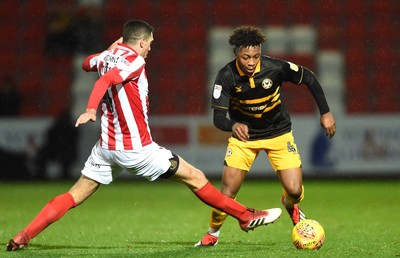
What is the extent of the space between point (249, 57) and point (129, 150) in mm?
1194

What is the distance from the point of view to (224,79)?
6535 millimetres

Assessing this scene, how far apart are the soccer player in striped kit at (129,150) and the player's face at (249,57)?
77cm

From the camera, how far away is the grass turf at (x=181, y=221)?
20.5 feet

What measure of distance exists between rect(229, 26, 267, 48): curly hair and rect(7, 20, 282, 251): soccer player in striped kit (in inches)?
28.6

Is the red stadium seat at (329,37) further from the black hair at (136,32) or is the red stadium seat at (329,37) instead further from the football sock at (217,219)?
the black hair at (136,32)

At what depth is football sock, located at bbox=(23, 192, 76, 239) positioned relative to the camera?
6070 millimetres

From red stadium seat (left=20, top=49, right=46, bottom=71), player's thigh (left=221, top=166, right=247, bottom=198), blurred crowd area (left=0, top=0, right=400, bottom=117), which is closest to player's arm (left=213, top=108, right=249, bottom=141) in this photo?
player's thigh (left=221, top=166, right=247, bottom=198)

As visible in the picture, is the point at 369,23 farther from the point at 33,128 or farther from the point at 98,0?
the point at 33,128

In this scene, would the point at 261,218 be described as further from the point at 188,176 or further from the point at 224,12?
the point at 224,12

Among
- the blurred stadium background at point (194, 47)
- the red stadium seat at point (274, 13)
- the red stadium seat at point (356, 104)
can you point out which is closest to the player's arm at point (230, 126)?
the blurred stadium background at point (194, 47)

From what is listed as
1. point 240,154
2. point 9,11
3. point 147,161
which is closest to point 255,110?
point 240,154

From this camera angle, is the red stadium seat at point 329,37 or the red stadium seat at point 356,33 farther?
the red stadium seat at point 356,33

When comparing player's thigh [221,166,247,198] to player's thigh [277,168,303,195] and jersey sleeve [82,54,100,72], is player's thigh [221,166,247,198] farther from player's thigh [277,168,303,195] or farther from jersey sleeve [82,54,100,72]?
jersey sleeve [82,54,100,72]

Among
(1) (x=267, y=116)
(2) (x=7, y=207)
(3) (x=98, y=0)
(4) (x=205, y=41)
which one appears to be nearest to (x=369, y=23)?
(4) (x=205, y=41)
